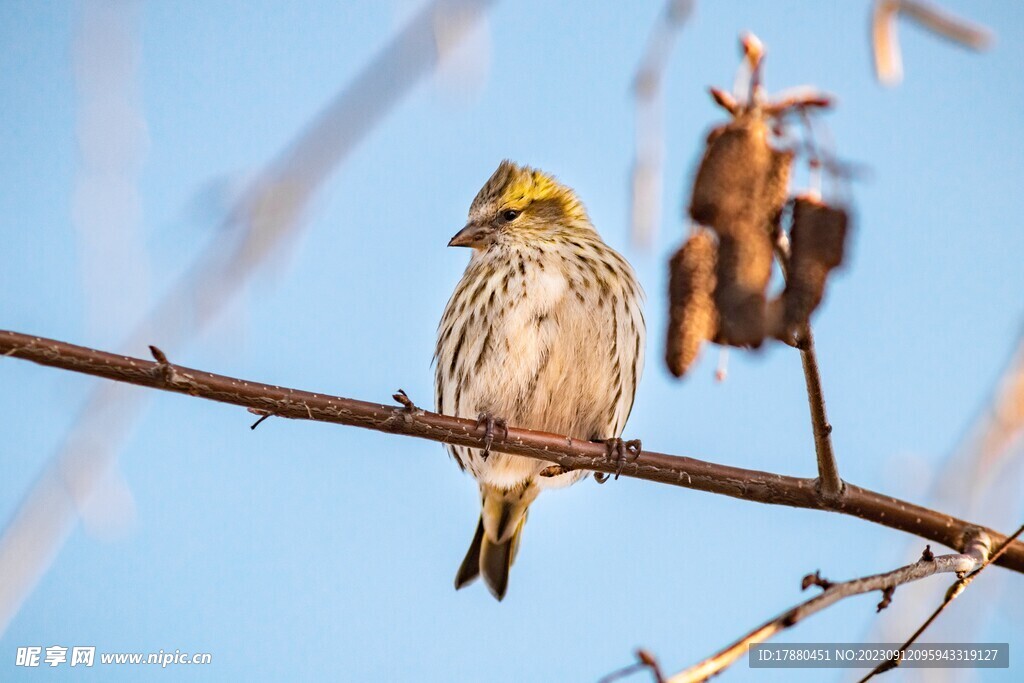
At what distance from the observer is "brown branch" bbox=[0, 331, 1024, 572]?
9.00ft

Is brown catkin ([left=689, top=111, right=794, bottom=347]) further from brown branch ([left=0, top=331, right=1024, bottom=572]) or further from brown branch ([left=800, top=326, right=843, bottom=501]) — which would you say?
brown branch ([left=0, top=331, right=1024, bottom=572])

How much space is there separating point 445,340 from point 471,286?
30 centimetres

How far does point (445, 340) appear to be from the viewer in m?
4.96

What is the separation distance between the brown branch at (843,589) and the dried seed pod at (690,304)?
54cm

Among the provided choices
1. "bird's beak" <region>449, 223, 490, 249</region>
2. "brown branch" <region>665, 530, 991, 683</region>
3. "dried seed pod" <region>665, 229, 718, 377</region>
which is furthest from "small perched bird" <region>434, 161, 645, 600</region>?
"dried seed pod" <region>665, 229, 718, 377</region>

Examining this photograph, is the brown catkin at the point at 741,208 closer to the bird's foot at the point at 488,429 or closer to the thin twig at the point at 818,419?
the thin twig at the point at 818,419

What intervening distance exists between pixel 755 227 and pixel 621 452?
1788 mm

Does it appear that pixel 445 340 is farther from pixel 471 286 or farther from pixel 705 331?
pixel 705 331

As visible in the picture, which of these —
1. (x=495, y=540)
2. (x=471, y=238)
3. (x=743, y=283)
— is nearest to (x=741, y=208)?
(x=743, y=283)

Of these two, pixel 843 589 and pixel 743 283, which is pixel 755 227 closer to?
pixel 743 283

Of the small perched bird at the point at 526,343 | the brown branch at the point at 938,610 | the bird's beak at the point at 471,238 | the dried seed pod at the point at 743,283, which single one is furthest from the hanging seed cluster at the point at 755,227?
the bird's beak at the point at 471,238

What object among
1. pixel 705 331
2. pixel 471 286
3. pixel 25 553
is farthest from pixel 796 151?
pixel 471 286

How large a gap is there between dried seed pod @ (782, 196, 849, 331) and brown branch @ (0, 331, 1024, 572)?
4.62ft

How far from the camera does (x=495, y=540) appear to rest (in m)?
5.30
